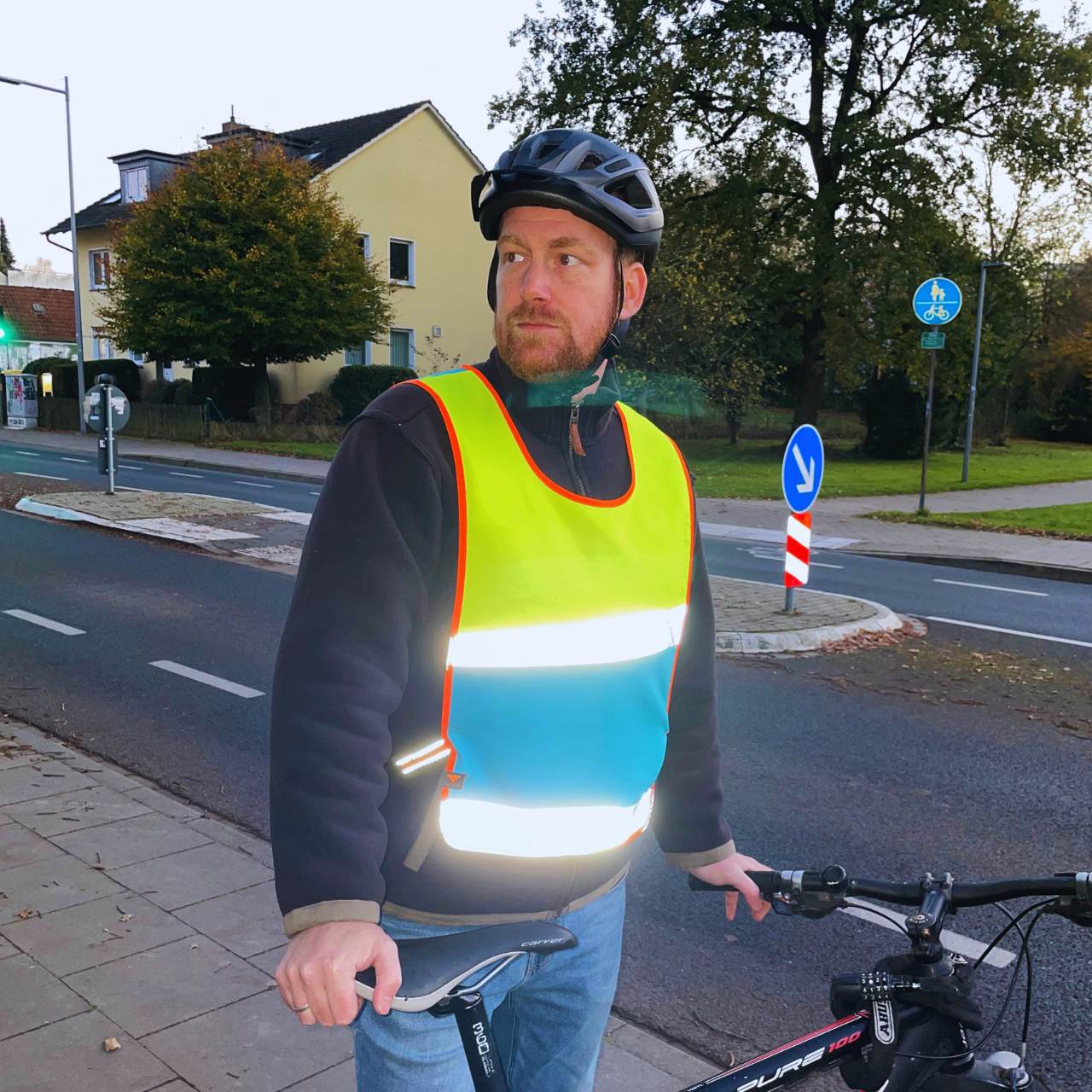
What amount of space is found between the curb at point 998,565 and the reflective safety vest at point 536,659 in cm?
1220

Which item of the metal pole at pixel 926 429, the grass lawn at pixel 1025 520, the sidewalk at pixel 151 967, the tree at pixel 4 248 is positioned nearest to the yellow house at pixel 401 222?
the tree at pixel 4 248

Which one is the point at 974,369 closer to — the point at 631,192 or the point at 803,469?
the point at 803,469

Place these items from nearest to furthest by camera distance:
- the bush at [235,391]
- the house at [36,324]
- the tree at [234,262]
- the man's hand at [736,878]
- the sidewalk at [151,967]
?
the man's hand at [736,878], the sidewalk at [151,967], the tree at [234,262], the bush at [235,391], the house at [36,324]

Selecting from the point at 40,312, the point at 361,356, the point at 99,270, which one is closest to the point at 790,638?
the point at 361,356

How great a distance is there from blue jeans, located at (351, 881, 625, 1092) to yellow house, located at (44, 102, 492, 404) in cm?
3438

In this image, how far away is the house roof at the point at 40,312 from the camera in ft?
175

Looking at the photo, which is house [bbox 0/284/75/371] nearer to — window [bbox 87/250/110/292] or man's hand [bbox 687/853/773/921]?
window [bbox 87/250/110/292]

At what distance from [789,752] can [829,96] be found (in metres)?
26.8

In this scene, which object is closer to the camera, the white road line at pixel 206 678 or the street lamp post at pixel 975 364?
the white road line at pixel 206 678

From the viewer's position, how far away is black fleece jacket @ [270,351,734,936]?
4.76ft

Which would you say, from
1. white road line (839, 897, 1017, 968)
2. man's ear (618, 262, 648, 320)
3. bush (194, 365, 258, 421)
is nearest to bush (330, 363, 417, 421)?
bush (194, 365, 258, 421)

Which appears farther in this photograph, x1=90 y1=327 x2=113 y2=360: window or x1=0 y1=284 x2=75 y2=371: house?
x1=0 y1=284 x2=75 y2=371: house

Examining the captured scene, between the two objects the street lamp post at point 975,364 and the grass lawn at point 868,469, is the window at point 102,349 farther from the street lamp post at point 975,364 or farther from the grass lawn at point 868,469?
the street lamp post at point 975,364

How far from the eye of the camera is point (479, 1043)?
4.95 ft
